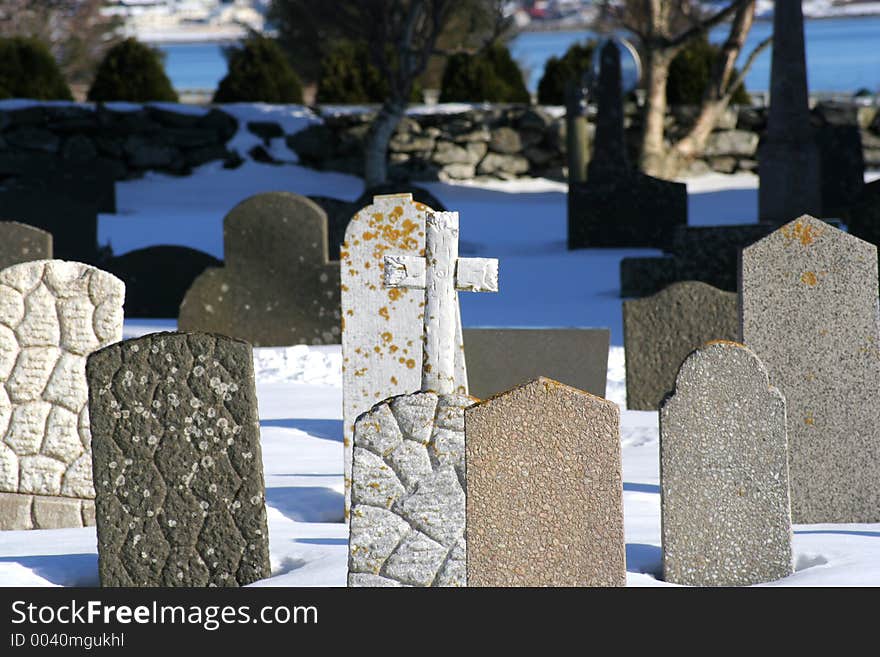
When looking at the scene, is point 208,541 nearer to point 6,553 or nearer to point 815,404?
point 6,553

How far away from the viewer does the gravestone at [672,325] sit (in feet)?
24.3

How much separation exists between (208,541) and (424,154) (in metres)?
15.7

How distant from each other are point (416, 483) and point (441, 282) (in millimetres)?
672

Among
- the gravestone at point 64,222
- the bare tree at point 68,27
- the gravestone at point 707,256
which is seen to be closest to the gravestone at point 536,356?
the gravestone at point 707,256

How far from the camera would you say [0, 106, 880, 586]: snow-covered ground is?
4605 mm

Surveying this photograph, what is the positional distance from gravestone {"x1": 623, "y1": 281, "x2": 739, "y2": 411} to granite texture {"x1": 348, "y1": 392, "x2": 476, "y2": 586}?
10.3ft

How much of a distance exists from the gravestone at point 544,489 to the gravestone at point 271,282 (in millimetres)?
5346

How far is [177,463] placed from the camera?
14.4ft

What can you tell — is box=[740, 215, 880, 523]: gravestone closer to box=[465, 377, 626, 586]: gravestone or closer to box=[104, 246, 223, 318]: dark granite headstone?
box=[465, 377, 626, 586]: gravestone

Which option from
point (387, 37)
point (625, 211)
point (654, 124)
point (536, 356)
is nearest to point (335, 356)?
point (536, 356)

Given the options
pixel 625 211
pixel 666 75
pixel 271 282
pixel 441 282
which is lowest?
pixel 625 211

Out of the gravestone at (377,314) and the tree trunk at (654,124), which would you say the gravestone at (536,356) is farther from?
the tree trunk at (654,124)

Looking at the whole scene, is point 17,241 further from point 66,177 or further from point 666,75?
point 666,75

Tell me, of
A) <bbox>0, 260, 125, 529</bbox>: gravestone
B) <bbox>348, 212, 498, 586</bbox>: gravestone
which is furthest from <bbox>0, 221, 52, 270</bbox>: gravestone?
<bbox>348, 212, 498, 586</bbox>: gravestone
